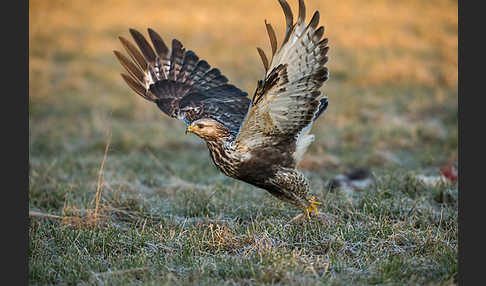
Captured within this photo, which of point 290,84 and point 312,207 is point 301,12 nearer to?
point 290,84

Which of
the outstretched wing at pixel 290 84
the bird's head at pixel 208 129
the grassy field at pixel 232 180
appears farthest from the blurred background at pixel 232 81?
the outstretched wing at pixel 290 84

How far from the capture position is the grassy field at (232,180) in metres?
3.90

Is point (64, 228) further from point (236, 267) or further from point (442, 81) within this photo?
point (442, 81)

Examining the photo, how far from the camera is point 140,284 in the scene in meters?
3.60

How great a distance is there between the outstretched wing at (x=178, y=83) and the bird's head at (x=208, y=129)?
855 millimetres

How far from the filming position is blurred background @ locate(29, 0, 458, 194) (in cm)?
797

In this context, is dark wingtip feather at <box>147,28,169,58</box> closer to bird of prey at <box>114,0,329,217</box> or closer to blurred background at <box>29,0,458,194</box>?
bird of prey at <box>114,0,329,217</box>

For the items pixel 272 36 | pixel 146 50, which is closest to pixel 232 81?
pixel 146 50

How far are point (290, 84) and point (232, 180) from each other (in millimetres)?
2937

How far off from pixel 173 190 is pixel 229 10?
14653 mm

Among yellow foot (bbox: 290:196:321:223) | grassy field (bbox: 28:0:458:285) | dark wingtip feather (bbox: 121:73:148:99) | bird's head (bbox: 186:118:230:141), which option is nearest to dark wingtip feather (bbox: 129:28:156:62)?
dark wingtip feather (bbox: 121:73:148:99)

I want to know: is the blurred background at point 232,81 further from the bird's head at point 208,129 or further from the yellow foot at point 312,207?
the bird's head at point 208,129

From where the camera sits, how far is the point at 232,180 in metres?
6.86

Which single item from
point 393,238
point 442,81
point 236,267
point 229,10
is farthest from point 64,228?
point 229,10
